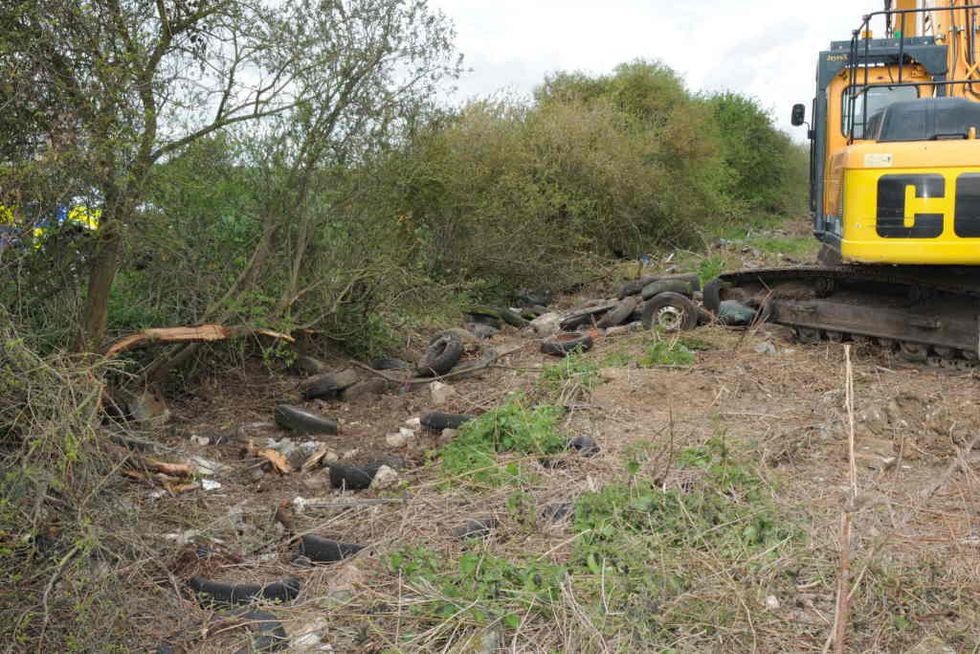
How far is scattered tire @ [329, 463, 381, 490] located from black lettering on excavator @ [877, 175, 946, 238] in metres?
4.25

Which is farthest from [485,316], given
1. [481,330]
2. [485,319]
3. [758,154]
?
[758,154]

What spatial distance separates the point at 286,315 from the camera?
7.80 metres

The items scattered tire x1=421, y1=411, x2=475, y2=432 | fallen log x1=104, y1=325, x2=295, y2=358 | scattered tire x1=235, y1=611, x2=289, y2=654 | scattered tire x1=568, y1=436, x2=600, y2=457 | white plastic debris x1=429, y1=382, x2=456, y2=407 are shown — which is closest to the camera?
scattered tire x1=235, y1=611, x2=289, y2=654

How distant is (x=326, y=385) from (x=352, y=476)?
2.38 m

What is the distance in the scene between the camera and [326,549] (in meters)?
4.84

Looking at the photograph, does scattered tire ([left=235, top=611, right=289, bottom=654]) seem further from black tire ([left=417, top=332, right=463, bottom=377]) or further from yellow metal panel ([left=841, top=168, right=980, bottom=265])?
yellow metal panel ([left=841, top=168, right=980, bottom=265])

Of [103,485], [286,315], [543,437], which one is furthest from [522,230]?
[103,485]

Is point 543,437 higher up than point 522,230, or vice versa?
point 522,230

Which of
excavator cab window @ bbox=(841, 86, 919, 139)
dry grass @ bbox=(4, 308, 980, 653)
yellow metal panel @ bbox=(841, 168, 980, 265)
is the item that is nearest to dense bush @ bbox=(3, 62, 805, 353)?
dry grass @ bbox=(4, 308, 980, 653)

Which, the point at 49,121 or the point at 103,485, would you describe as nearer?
the point at 103,485

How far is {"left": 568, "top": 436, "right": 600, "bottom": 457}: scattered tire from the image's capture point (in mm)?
5852

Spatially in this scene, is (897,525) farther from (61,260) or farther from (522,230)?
(522,230)

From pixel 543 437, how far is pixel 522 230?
771 centimetres

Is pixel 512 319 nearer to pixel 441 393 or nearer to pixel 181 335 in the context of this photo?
pixel 441 393
